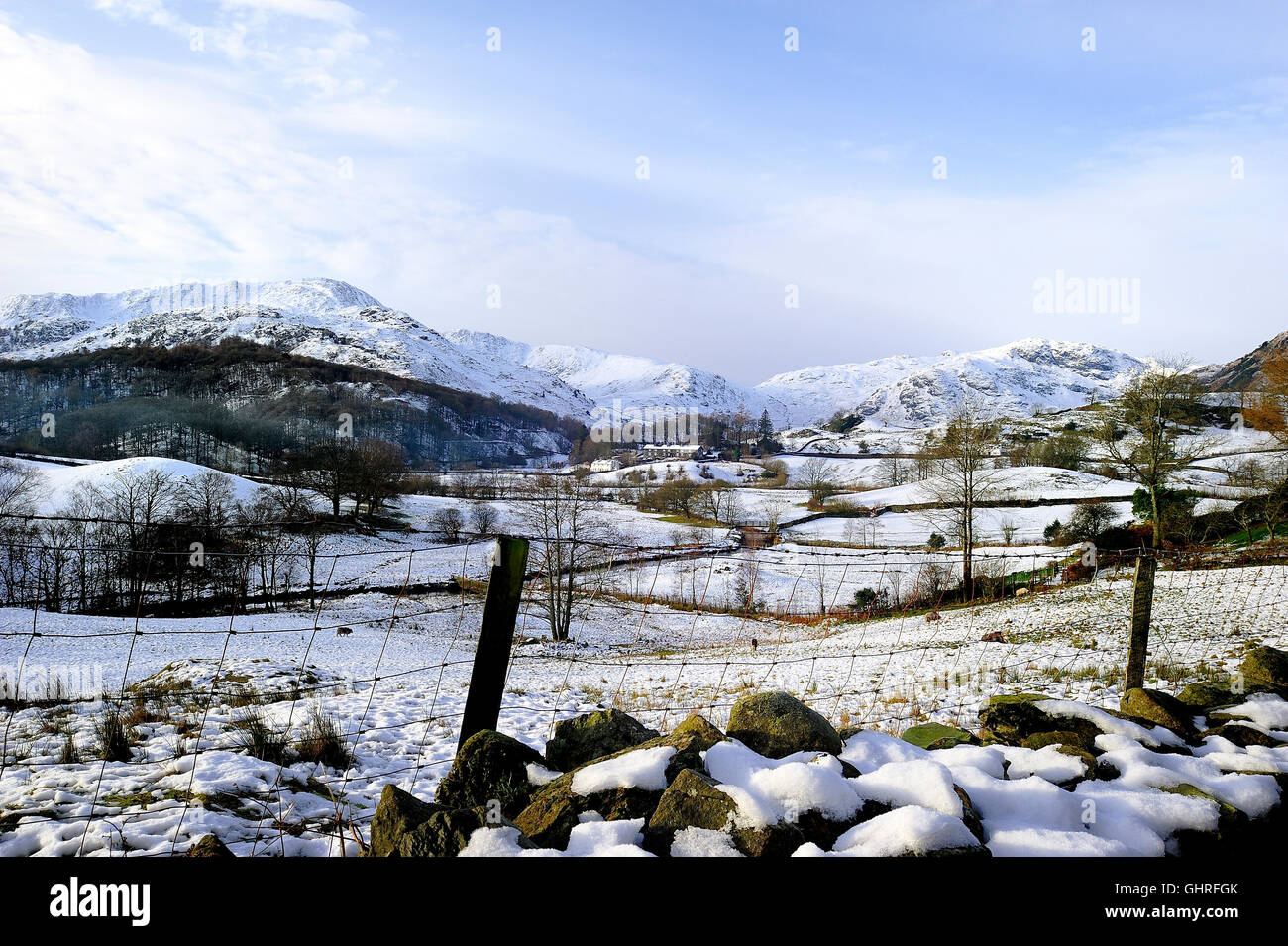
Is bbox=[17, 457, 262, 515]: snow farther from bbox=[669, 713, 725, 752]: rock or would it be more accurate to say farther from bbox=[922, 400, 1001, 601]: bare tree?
bbox=[669, 713, 725, 752]: rock

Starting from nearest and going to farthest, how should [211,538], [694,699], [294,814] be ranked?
1. [294,814]
2. [694,699]
3. [211,538]

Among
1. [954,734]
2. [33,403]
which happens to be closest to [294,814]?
[954,734]

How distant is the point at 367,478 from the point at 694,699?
223 ft

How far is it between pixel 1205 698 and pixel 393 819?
7.37 meters

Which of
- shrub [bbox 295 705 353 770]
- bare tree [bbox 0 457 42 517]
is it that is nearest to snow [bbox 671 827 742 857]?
shrub [bbox 295 705 353 770]

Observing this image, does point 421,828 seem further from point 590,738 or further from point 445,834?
point 590,738

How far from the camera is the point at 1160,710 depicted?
5672mm

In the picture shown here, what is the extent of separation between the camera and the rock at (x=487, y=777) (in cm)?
417

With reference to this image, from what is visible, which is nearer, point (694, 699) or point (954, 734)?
point (954, 734)

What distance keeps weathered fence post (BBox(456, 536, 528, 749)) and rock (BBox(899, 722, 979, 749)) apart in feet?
11.5

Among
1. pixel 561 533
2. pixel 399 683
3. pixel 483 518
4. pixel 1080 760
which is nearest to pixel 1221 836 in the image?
pixel 1080 760

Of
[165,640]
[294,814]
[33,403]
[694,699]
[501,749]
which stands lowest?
[165,640]
